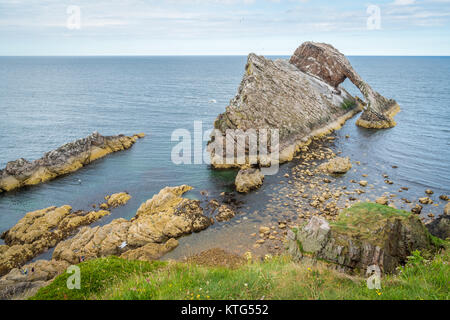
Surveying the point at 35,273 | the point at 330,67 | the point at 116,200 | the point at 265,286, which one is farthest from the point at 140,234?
the point at 330,67

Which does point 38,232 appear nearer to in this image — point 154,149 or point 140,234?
point 140,234

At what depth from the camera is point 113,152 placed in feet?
165

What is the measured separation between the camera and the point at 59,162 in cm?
4184

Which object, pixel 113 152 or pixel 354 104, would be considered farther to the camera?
pixel 354 104

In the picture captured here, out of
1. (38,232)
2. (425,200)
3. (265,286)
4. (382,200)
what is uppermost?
(265,286)

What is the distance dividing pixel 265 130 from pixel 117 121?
41793 mm

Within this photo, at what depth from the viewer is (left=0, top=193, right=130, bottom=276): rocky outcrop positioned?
23.8 metres

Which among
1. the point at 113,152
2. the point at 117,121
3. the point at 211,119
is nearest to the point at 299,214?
the point at 113,152

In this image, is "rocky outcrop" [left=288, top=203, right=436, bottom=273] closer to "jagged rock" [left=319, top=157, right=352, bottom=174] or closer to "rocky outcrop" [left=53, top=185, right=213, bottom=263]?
"rocky outcrop" [left=53, top=185, right=213, bottom=263]

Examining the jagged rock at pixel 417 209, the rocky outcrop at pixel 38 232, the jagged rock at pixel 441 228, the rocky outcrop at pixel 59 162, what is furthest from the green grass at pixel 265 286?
the rocky outcrop at pixel 59 162

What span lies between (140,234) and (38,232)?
10.2m

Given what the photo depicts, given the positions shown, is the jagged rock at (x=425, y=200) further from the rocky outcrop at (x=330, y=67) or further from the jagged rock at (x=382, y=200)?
the rocky outcrop at (x=330, y=67)

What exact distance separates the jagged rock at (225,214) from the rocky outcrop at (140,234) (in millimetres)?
1203
